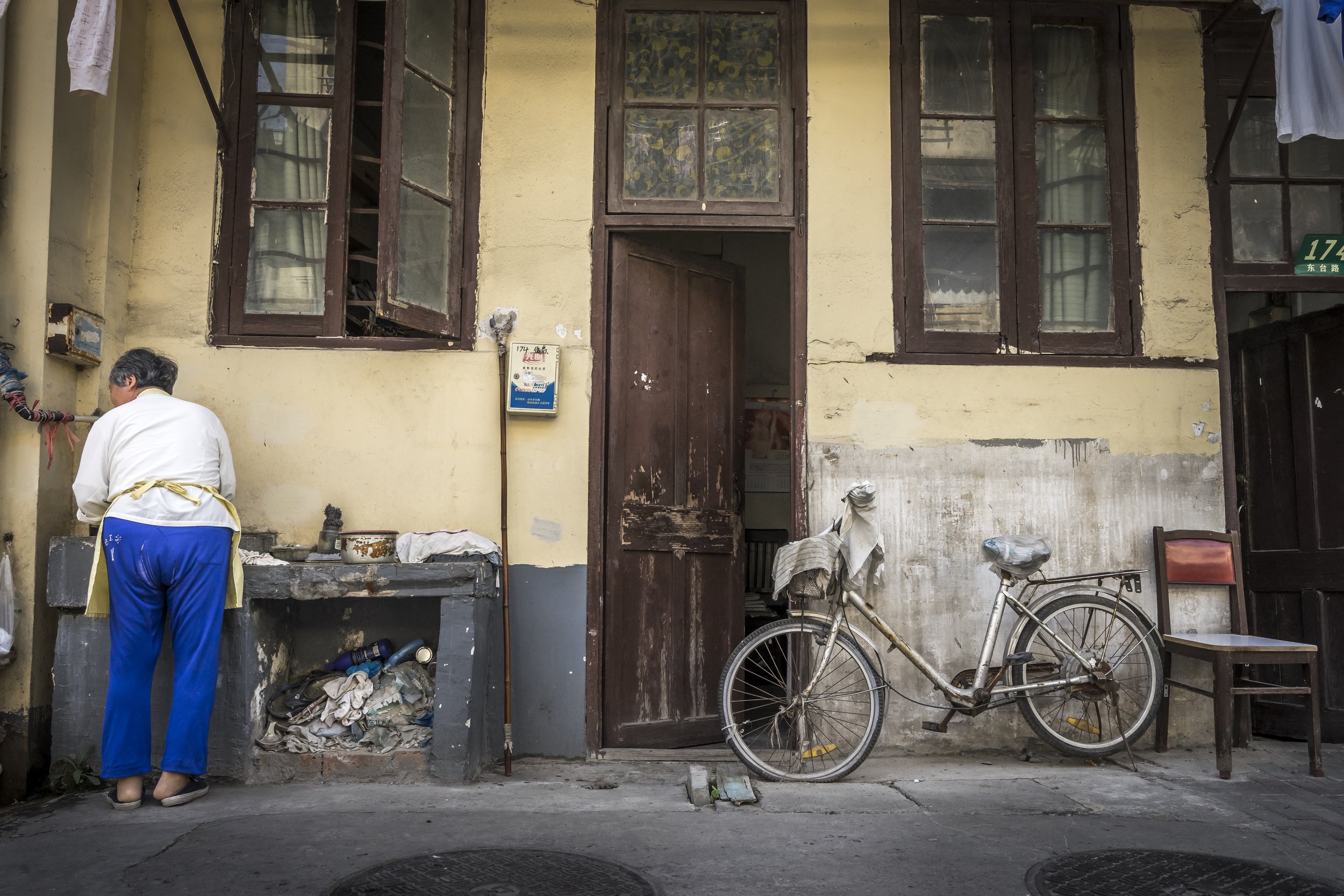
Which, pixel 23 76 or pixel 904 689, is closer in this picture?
pixel 23 76

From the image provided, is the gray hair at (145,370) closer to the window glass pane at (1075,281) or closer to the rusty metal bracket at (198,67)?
the rusty metal bracket at (198,67)

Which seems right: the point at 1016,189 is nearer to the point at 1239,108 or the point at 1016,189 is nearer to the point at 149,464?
the point at 1239,108

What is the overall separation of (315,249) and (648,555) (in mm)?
2442

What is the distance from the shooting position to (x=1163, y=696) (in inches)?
203

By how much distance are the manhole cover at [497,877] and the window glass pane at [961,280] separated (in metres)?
3.45

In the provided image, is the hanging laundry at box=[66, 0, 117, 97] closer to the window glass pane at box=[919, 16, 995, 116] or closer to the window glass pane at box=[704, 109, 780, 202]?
the window glass pane at box=[704, 109, 780, 202]

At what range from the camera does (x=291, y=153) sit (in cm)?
538

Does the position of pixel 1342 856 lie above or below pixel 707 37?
below

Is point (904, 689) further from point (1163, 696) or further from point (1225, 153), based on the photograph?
point (1225, 153)

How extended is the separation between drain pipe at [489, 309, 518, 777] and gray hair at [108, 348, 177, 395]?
154 centimetres

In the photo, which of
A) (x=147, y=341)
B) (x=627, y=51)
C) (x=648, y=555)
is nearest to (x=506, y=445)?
(x=648, y=555)

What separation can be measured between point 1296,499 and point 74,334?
259 inches

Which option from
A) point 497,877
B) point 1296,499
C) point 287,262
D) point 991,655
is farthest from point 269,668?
point 1296,499

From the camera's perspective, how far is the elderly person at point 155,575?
4.16 metres
